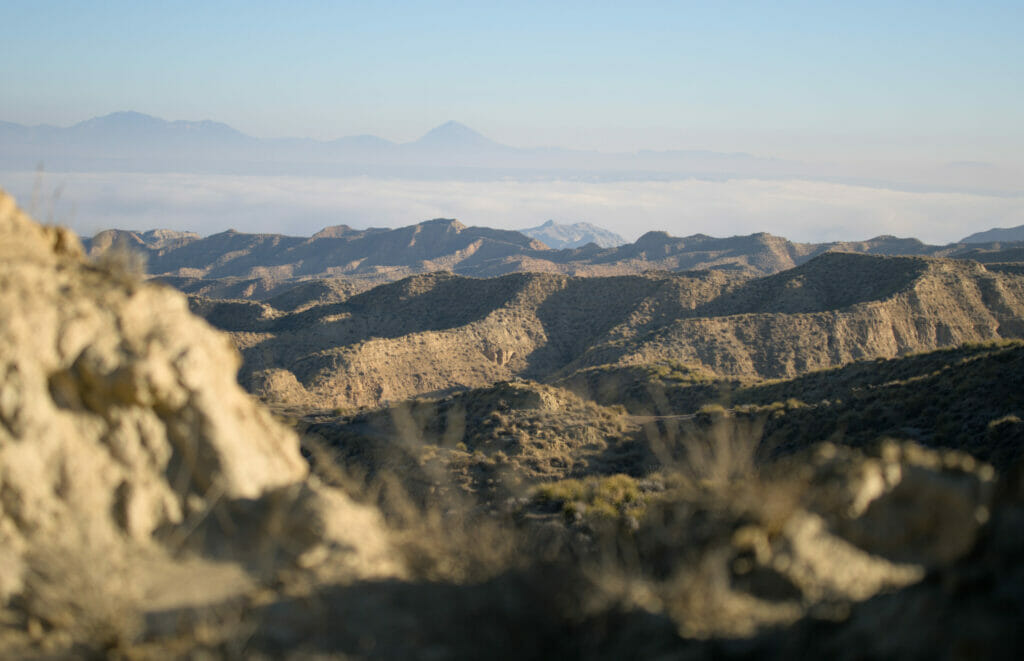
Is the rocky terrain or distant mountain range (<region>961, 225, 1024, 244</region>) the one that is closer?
the rocky terrain

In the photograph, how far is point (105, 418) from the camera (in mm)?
6445

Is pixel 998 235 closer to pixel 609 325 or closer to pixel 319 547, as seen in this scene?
pixel 609 325

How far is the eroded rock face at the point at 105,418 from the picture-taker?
5969 mm

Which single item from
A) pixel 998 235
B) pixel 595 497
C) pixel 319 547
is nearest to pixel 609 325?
pixel 595 497

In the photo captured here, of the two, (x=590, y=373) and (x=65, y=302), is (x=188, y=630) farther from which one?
(x=590, y=373)

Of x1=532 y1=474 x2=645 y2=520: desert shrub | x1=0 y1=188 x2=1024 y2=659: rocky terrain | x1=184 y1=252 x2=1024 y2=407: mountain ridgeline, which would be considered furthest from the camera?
x1=184 y1=252 x2=1024 y2=407: mountain ridgeline

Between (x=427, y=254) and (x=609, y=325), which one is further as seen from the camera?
(x=427, y=254)

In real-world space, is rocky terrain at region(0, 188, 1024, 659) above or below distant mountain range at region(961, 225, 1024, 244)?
below

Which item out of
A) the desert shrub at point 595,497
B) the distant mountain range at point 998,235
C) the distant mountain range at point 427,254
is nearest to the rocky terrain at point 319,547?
the desert shrub at point 595,497

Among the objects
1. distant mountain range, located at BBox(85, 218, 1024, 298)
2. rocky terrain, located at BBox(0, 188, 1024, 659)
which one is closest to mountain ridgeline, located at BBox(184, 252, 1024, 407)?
rocky terrain, located at BBox(0, 188, 1024, 659)

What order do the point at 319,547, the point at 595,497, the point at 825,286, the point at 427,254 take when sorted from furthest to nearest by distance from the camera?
1. the point at 427,254
2. the point at 825,286
3. the point at 595,497
4. the point at 319,547

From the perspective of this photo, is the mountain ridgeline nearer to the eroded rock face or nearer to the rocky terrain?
the eroded rock face

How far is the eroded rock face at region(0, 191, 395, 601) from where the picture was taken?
5.97 metres

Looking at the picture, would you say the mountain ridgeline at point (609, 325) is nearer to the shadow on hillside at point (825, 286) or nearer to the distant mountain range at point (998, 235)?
the shadow on hillside at point (825, 286)
